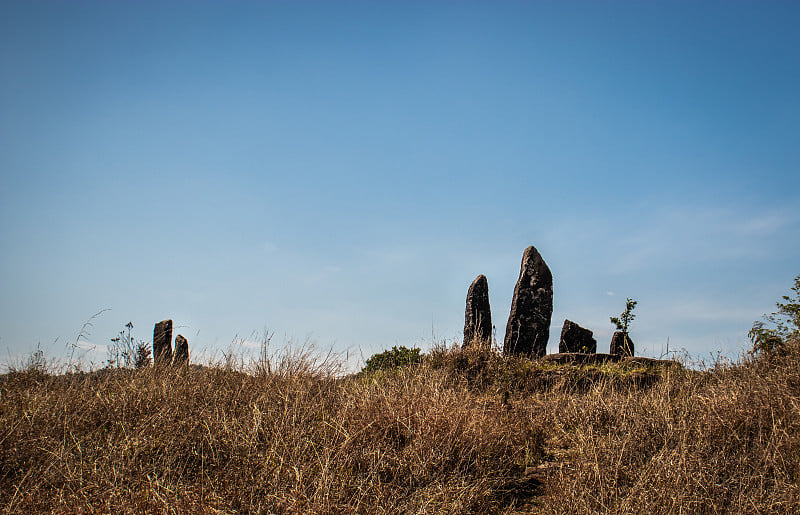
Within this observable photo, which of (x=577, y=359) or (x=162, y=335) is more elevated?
(x=162, y=335)

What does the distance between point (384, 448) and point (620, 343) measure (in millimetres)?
10359

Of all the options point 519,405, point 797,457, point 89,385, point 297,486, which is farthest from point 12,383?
point 797,457

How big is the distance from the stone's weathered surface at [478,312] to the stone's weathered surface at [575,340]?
1.84 meters

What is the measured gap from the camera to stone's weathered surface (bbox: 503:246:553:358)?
41.7ft

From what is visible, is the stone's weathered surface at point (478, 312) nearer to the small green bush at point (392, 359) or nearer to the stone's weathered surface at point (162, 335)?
the small green bush at point (392, 359)

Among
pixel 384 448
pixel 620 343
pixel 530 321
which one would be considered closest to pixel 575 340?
pixel 530 321

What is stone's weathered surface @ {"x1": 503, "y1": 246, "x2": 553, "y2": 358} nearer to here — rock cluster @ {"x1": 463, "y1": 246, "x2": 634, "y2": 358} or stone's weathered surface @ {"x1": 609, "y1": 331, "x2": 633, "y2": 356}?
rock cluster @ {"x1": 463, "y1": 246, "x2": 634, "y2": 358}

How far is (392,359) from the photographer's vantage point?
13.7 metres

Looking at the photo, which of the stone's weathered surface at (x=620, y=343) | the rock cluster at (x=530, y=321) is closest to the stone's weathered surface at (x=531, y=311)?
the rock cluster at (x=530, y=321)

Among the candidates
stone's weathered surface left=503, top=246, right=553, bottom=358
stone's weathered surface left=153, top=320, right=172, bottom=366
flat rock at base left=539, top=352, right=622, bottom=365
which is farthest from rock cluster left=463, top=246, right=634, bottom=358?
stone's weathered surface left=153, top=320, right=172, bottom=366

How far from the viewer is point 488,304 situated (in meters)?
14.1

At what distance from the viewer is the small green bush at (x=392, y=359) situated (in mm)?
13341

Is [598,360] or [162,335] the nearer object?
[598,360]

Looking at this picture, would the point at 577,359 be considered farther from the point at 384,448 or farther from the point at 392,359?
the point at 384,448
